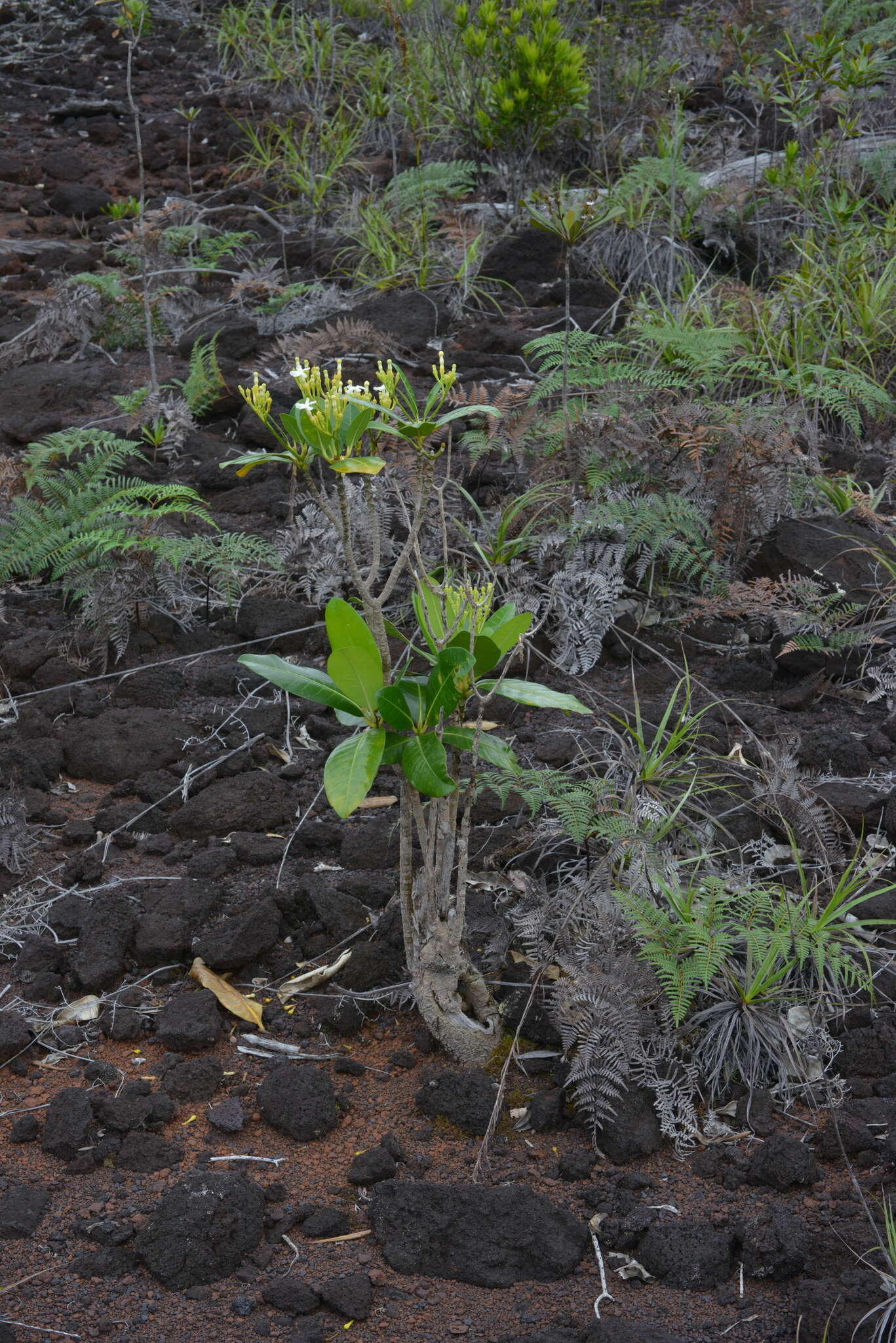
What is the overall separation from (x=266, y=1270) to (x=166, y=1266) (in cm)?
17

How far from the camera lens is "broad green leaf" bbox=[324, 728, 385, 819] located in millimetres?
1974

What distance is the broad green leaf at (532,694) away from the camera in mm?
2137

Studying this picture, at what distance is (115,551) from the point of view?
12.9 ft

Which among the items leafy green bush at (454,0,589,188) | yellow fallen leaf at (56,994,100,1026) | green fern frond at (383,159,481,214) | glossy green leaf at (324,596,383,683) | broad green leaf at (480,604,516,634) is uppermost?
leafy green bush at (454,0,589,188)

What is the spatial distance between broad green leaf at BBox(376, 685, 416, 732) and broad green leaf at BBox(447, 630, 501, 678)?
0.43ft

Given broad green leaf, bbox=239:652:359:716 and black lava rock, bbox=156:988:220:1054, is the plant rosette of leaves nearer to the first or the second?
broad green leaf, bbox=239:652:359:716

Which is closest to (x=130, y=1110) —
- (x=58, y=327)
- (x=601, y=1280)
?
(x=601, y=1280)

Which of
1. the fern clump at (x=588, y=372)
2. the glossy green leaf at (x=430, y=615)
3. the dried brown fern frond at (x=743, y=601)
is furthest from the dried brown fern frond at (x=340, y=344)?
the glossy green leaf at (x=430, y=615)

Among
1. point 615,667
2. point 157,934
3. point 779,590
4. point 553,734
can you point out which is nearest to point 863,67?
point 779,590

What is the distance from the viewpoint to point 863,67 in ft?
17.7

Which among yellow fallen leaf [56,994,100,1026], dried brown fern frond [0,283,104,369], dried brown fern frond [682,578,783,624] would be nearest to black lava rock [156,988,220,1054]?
yellow fallen leaf [56,994,100,1026]

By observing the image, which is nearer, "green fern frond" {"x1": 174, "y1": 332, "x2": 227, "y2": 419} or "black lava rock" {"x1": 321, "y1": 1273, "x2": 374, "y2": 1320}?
"black lava rock" {"x1": 321, "y1": 1273, "x2": 374, "y2": 1320}

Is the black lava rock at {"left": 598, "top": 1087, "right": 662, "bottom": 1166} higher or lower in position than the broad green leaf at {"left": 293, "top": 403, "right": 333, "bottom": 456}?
lower

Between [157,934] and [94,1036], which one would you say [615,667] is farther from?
[94,1036]
